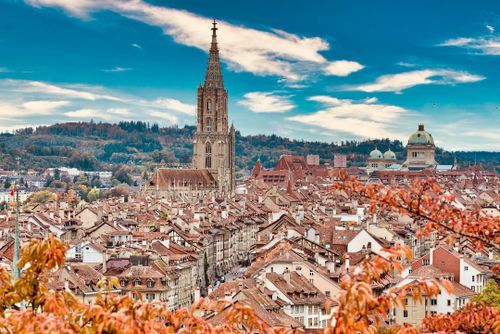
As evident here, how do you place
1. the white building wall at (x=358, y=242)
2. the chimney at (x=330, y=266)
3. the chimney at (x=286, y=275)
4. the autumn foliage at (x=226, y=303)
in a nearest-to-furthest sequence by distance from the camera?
the autumn foliage at (x=226, y=303)
the chimney at (x=286, y=275)
the chimney at (x=330, y=266)
the white building wall at (x=358, y=242)

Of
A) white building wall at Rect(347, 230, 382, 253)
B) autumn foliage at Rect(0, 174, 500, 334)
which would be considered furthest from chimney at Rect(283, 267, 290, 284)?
autumn foliage at Rect(0, 174, 500, 334)

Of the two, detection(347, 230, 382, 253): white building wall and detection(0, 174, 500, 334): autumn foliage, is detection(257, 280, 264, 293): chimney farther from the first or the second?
detection(0, 174, 500, 334): autumn foliage

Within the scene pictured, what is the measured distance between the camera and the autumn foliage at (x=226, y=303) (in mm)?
10602

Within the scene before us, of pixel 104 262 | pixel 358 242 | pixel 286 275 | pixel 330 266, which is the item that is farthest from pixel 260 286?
pixel 358 242

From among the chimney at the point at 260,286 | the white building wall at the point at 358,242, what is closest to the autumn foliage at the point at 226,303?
the chimney at the point at 260,286

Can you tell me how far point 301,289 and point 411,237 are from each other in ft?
122

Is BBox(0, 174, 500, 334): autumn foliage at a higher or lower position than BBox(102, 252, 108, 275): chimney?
higher

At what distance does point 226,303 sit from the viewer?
40.2 feet

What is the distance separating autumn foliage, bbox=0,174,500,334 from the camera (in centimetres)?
1060

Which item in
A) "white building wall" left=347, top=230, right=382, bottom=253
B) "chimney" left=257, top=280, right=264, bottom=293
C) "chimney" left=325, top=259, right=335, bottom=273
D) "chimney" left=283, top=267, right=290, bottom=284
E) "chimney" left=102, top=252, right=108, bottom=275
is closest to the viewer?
"chimney" left=257, top=280, right=264, bottom=293

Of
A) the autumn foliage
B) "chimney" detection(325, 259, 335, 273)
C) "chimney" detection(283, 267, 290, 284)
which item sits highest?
the autumn foliage

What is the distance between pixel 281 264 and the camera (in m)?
61.0

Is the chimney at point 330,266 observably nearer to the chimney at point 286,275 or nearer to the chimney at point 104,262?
the chimney at point 286,275

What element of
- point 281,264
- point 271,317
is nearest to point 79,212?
point 281,264
